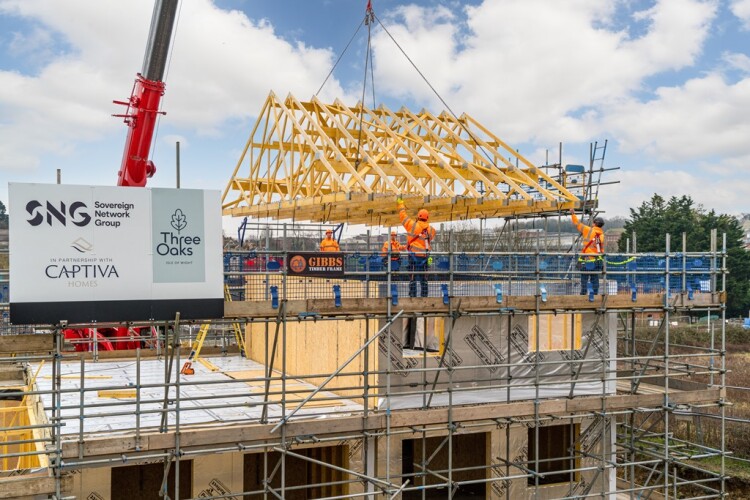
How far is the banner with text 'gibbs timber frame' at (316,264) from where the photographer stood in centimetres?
1294

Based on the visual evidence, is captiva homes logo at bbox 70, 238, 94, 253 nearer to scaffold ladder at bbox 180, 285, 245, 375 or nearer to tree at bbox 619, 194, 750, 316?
scaffold ladder at bbox 180, 285, 245, 375

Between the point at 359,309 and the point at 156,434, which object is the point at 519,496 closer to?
the point at 359,309

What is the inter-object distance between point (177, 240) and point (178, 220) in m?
→ 0.31

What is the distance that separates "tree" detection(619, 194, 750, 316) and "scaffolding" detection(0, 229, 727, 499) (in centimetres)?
3953

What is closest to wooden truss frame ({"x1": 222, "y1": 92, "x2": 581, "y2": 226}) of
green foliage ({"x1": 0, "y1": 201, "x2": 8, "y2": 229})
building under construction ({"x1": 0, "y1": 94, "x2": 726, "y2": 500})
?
building under construction ({"x1": 0, "y1": 94, "x2": 726, "y2": 500})

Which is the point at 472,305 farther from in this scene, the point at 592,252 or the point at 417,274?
the point at 592,252

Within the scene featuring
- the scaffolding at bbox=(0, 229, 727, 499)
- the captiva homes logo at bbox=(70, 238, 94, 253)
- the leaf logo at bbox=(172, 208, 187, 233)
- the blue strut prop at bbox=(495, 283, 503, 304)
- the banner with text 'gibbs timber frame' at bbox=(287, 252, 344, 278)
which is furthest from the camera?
the blue strut prop at bbox=(495, 283, 503, 304)

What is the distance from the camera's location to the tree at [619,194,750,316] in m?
56.6

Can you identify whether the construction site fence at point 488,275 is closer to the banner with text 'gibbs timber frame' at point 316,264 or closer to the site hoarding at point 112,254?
the banner with text 'gibbs timber frame' at point 316,264

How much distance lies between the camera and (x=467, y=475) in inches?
712

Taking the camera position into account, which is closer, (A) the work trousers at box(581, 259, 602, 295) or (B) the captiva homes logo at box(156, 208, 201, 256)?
(B) the captiva homes logo at box(156, 208, 201, 256)

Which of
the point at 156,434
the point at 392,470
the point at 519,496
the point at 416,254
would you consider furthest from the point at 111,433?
the point at 519,496

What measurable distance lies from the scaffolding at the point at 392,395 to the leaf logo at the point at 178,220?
1322mm

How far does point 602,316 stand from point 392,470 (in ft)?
19.4
